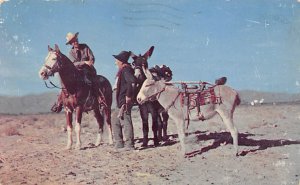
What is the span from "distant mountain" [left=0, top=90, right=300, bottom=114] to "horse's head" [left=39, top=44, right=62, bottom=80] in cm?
50

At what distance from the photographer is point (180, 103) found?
5395mm

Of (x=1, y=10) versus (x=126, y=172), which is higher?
(x=1, y=10)

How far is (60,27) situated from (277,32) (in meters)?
2.47

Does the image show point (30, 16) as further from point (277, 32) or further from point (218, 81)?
point (277, 32)

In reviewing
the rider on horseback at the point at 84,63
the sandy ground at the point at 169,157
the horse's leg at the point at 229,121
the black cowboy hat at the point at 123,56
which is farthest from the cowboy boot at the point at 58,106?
the horse's leg at the point at 229,121

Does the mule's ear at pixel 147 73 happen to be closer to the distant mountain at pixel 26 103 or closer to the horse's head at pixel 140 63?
the horse's head at pixel 140 63

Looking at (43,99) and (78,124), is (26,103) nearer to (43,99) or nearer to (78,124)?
(43,99)

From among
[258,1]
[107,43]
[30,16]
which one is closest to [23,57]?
[30,16]

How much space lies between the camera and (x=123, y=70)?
5.56 meters

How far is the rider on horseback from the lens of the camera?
5.65 metres

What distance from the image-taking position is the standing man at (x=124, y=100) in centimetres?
553

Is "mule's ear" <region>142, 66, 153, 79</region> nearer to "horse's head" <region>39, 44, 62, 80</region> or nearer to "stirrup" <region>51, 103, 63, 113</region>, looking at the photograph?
"horse's head" <region>39, 44, 62, 80</region>

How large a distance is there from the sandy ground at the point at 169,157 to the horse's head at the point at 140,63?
1.66 ft

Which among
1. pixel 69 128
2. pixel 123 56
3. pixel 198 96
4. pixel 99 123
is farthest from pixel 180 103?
pixel 69 128
